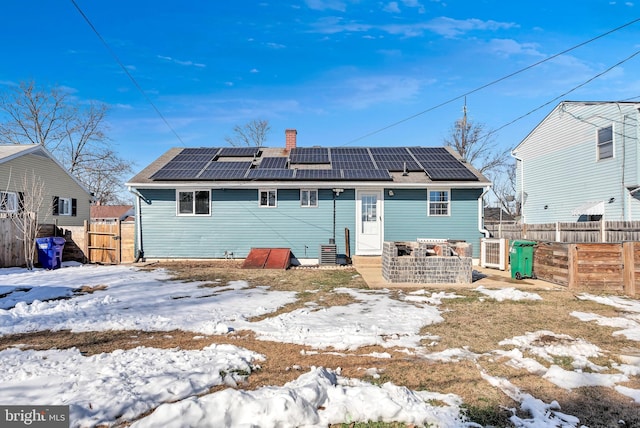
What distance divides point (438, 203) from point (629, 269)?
595cm

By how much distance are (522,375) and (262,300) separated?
4.72m

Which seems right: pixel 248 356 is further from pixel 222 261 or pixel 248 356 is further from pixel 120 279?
pixel 222 261

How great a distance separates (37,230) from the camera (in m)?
11.5

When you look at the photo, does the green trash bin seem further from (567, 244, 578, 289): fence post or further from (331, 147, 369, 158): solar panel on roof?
(331, 147, 369, 158): solar panel on roof

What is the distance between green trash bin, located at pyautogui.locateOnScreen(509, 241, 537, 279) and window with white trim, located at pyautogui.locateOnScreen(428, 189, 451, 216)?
339 cm

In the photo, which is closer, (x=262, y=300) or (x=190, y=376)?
(x=190, y=376)

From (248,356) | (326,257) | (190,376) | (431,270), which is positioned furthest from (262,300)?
(326,257)

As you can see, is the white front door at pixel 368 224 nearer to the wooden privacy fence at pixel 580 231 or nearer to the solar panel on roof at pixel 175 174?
the wooden privacy fence at pixel 580 231

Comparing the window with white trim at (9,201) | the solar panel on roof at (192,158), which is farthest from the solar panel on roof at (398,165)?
the window with white trim at (9,201)

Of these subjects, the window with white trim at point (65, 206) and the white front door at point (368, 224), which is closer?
the white front door at point (368, 224)

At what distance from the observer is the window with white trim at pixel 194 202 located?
12719 millimetres

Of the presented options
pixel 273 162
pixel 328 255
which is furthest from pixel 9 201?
pixel 328 255

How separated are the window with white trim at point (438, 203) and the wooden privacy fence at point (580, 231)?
2602 mm

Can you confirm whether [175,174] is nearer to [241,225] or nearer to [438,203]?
[241,225]
